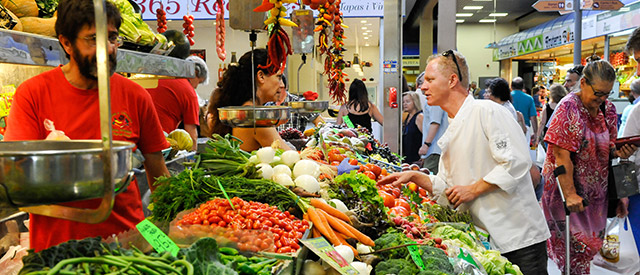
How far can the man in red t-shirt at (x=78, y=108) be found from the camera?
6.79ft

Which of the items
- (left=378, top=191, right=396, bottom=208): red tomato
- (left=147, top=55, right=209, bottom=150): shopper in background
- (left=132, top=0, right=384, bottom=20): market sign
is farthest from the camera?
(left=132, top=0, right=384, bottom=20): market sign

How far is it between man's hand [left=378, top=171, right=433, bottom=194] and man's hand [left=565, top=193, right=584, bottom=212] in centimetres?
153

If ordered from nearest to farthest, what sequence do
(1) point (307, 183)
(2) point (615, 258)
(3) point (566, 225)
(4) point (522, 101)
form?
(1) point (307, 183) < (3) point (566, 225) < (2) point (615, 258) < (4) point (522, 101)

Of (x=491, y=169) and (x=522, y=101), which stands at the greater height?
(x=522, y=101)

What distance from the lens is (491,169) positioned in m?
3.51

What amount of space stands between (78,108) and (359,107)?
22.1 ft

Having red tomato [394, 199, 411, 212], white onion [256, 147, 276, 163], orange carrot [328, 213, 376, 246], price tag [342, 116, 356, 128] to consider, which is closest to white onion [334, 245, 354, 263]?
orange carrot [328, 213, 376, 246]

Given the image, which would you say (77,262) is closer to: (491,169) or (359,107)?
(491,169)

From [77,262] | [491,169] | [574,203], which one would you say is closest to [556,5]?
[574,203]

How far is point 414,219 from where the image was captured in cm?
339

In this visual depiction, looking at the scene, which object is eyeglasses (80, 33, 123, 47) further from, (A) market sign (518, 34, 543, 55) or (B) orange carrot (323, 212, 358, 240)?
(A) market sign (518, 34, 543, 55)

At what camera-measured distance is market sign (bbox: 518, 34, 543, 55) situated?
18188 mm

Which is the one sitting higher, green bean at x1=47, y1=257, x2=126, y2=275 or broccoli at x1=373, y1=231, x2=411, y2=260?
green bean at x1=47, y1=257, x2=126, y2=275

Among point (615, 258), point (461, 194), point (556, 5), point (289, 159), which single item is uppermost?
point (556, 5)
